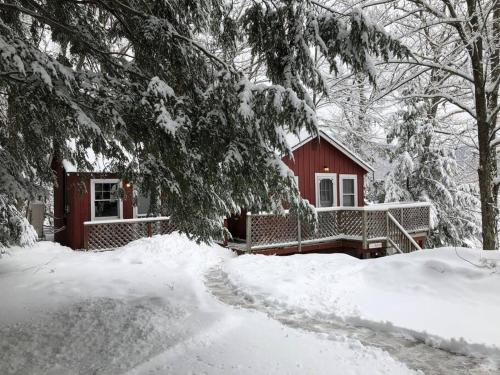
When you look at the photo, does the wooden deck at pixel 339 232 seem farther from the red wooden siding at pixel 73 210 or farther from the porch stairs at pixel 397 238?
the red wooden siding at pixel 73 210

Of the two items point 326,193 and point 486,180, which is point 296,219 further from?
point 486,180

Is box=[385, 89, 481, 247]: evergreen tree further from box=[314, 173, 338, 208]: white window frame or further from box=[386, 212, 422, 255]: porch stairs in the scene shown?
box=[314, 173, 338, 208]: white window frame

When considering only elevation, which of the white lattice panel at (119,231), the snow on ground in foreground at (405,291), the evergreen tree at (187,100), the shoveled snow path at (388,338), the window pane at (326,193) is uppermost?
the evergreen tree at (187,100)

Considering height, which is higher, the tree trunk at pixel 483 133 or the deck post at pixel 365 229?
the tree trunk at pixel 483 133

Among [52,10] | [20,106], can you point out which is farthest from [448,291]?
[52,10]

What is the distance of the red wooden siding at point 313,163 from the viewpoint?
50.0ft

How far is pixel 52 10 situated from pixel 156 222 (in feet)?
27.1

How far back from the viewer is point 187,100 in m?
5.07

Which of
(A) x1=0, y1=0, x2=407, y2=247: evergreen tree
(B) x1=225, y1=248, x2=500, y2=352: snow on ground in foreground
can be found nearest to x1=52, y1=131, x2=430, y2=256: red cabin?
(B) x1=225, y1=248, x2=500, y2=352: snow on ground in foreground

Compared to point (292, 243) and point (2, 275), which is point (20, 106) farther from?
point (292, 243)

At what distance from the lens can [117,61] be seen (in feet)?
18.5

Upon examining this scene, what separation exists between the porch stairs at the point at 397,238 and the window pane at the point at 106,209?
32.3ft

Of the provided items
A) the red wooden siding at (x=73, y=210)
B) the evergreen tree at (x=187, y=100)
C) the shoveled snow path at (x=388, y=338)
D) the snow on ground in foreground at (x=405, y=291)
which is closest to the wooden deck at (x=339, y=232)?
the snow on ground in foreground at (x=405, y=291)

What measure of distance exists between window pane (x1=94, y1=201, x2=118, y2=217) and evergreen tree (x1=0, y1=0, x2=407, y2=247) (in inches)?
313
